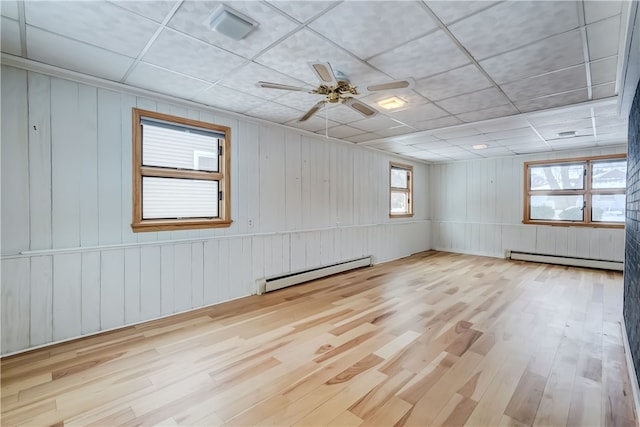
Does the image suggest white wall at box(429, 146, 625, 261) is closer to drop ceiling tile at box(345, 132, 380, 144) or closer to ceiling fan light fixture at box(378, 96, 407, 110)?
drop ceiling tile at box(345, 132, 380, 144)

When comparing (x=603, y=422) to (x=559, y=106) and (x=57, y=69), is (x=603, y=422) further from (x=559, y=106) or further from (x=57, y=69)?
(x=57, y=69)

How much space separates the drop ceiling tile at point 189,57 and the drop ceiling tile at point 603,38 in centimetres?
262

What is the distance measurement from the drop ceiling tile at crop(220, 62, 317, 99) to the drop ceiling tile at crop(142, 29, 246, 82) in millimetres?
88

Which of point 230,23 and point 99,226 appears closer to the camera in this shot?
point 230,23

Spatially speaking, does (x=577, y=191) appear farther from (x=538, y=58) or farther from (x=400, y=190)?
(x=538, y=58)

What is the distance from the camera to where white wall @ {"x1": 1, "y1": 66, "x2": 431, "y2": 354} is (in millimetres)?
2584

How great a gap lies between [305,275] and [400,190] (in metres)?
3.78

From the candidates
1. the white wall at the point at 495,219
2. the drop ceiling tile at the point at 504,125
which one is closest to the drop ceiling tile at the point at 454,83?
the drop ceiling tile at the point at 504,125

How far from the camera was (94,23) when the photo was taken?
200 cm

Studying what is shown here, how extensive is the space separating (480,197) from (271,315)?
6432 millimetres

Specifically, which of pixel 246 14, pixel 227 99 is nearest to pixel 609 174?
pixel 227 99

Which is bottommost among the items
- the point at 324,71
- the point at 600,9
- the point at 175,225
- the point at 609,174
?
the point at 175,225

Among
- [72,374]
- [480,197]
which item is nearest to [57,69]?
[72,374]

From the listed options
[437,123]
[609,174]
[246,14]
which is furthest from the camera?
[609,174]
